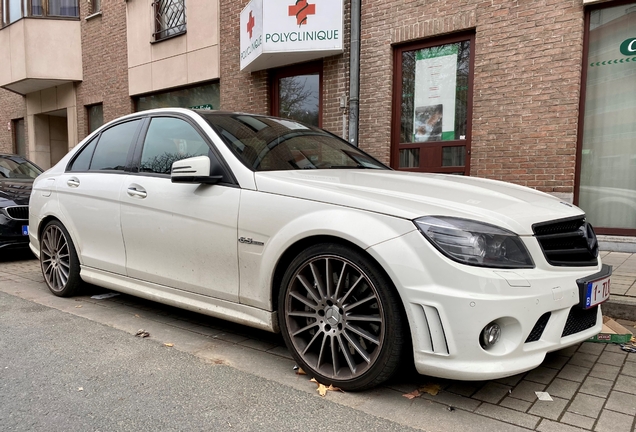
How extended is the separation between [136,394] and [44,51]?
14.1m

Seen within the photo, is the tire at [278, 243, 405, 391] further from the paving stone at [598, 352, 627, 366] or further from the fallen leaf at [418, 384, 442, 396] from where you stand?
the paving stone at [598, 352, 627, 366]

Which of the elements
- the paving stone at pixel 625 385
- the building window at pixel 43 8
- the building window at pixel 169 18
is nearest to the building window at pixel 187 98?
the building window at pixel 169 18

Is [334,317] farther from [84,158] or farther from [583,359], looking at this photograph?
[84,158]

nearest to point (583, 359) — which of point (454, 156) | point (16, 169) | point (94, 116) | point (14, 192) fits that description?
point (454, 156)

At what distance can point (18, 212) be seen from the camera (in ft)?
20.7

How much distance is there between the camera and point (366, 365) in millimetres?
2598

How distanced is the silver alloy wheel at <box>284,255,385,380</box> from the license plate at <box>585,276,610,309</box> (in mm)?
1114

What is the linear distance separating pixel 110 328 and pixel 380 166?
2554 millimetres

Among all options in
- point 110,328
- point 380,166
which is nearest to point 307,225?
point 380,166

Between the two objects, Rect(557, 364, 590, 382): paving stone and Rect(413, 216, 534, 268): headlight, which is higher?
Rect(413, 216, 534, 268): headlight

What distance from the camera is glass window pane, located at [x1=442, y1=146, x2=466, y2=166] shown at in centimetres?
728

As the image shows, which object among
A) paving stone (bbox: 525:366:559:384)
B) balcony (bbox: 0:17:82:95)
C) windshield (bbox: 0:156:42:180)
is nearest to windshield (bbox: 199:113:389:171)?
paving stone (bbox: 525:366:559:384)

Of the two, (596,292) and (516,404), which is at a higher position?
(596,292)

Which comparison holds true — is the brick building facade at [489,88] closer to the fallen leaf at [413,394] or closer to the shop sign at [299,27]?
the shop sign at [299,27]
